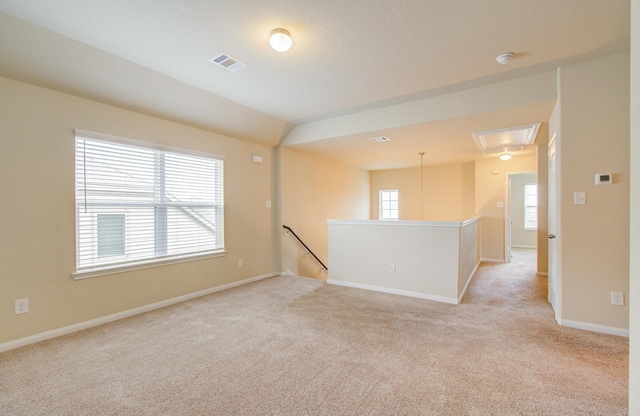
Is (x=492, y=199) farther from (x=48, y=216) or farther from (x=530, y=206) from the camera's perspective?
(x=48, y=216)

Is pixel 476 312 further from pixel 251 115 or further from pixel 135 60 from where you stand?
pixel 135 60

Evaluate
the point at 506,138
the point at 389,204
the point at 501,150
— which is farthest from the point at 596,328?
the point at 389,204

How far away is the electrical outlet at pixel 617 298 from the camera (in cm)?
277

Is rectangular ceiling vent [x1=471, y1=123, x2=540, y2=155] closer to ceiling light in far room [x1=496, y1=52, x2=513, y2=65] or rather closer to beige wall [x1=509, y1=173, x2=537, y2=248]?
ceiling light in far room [x1=496, y1=52, x2=513, y2=65]

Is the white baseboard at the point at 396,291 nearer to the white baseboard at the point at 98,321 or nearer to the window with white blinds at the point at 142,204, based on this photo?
the white baseboard at the point at 98,321

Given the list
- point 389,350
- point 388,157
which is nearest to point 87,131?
point 389,350

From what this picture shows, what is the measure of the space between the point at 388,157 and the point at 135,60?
488 cm

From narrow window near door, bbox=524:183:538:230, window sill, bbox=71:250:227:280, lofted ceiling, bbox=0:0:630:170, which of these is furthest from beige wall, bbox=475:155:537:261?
window sill, bbox=71:250:227:280

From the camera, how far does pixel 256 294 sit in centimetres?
418

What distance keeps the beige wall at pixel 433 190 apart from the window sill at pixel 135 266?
5.39 meters

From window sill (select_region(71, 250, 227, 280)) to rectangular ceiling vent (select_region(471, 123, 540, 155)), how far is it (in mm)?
4362

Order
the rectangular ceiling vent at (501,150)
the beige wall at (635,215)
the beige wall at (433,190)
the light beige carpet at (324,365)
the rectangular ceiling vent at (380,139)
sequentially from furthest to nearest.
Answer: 1. the beige wall at (433,190)
2. the rectangular ceiling vent at (501,150)
3. the rectangular ceiling vent at (380,139)
4. the light beige carpet at (324,365)
5. the beige wall at (635,215)

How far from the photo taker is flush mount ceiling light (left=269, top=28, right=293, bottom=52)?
2332 millimetres

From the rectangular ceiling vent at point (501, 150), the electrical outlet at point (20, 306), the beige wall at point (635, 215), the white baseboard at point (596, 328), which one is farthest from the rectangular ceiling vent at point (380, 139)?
Answer: the electrical outlet at point (20, 306)
